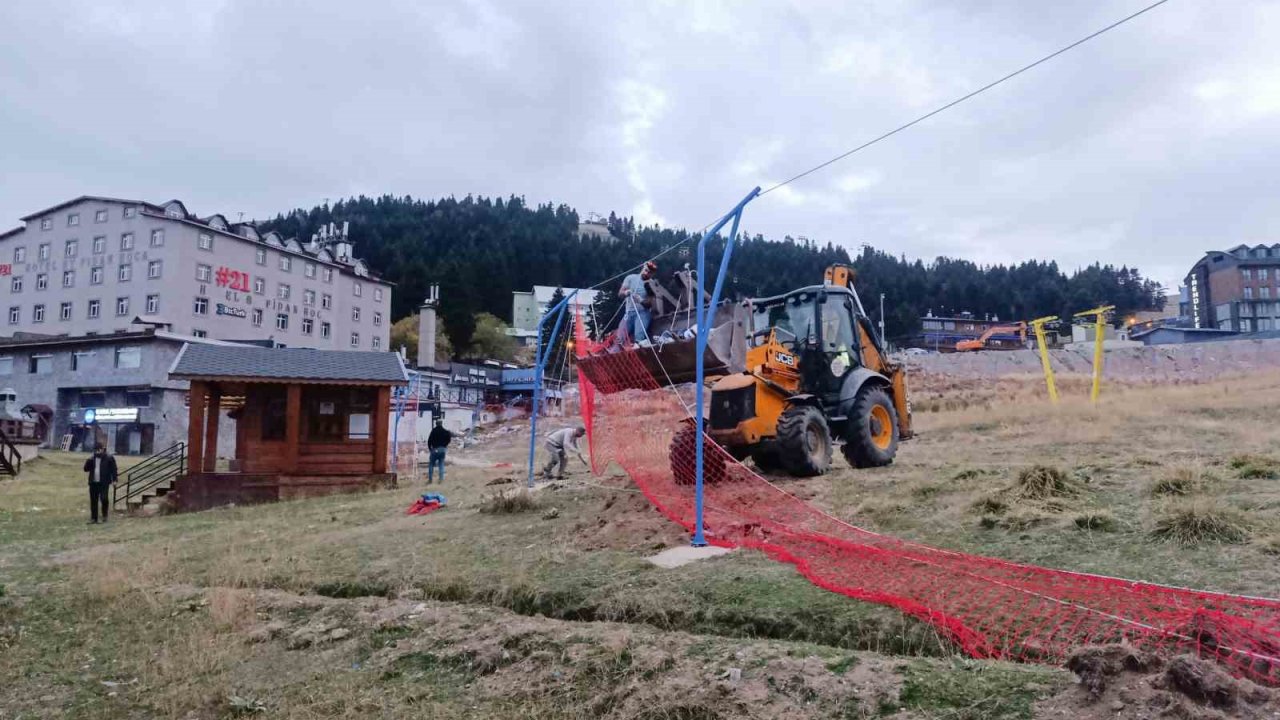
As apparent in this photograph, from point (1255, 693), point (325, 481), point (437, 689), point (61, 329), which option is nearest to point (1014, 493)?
point (1255, 693)

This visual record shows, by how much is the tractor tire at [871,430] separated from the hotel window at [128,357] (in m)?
42.4

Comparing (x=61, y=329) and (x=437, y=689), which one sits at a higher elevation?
(x=61, y=329)

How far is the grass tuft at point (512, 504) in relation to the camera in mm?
11445

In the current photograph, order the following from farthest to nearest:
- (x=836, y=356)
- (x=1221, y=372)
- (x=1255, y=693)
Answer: (x=1221, y=372) → (x=836, y=356) → (x=1255, y=693)

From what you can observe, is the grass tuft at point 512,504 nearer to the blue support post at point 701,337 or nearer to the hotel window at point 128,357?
the blue support post at point 701,337

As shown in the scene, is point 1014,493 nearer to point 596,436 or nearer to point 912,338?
point 596,436

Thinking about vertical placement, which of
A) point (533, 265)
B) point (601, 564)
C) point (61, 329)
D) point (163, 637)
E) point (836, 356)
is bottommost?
point (163, 637)

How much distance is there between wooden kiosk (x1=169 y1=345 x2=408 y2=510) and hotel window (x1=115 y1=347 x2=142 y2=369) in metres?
27.0

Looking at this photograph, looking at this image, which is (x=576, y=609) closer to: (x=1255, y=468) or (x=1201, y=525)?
(x=1201, y=525)

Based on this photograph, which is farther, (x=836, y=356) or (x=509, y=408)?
(x=509, y=408)

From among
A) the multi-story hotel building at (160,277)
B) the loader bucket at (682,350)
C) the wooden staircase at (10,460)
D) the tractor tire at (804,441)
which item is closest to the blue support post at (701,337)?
the loader bucket at (682,350)

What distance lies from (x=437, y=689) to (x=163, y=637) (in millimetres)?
3386

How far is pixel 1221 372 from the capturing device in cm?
4550

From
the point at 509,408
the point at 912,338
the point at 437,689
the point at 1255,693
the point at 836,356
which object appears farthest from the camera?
the point at 912,338
